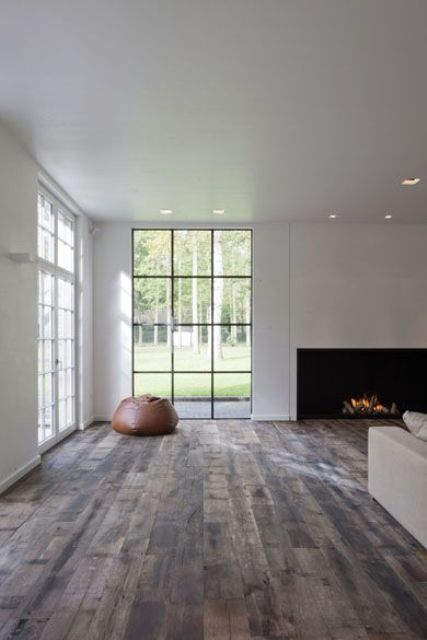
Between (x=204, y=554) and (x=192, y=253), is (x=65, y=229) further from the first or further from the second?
(x=204, y=554)

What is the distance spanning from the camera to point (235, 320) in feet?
27.6

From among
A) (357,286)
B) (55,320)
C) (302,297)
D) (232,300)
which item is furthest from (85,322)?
(357,286)

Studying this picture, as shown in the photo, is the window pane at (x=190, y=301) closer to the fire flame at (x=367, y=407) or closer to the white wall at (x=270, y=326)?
the white wall at (x=270, y=326)

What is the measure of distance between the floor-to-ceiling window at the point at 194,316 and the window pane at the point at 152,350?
16 mm

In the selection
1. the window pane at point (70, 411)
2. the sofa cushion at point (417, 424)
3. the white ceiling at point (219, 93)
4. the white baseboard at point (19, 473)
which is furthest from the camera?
the window pane at point (70, 411)

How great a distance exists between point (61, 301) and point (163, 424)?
2.10 meters

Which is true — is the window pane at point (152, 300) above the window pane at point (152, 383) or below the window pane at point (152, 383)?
above

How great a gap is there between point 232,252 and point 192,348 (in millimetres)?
1659

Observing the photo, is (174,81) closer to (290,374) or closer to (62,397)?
(62,397)

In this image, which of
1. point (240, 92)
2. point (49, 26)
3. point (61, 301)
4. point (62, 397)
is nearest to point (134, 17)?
point (49, 26)

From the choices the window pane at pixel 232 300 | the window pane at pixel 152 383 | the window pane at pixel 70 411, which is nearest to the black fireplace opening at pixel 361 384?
the window pane at pixel 232 300

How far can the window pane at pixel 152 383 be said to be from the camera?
8312 millimetres

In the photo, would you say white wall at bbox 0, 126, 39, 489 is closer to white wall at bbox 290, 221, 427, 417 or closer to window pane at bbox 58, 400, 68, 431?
window pane at bbox 58, 400, 68, 431

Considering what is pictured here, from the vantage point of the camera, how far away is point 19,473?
4.82m
